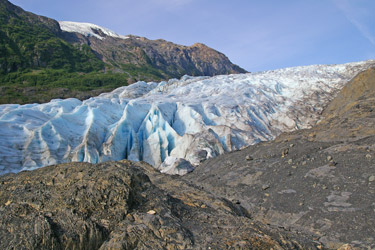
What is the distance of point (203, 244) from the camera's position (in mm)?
3344

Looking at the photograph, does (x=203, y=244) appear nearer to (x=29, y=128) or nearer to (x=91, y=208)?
(x=91, y=208)

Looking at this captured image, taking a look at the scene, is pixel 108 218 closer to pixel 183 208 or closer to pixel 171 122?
pixel 183 208

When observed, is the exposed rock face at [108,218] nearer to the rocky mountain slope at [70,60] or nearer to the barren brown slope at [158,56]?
the rocky mountain slope at [70,60]

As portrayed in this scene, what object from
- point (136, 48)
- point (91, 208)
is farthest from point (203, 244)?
point (136, 48)

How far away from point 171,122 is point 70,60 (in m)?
36.1

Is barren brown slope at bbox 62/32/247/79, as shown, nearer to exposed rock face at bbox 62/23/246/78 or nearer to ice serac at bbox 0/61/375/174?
exposed rock face at bbox 62/23/246/78

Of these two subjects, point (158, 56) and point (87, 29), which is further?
point (158, 56)

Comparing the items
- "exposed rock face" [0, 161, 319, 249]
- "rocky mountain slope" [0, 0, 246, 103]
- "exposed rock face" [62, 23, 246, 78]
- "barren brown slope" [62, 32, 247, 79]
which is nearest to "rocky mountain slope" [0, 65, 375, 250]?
"exposed rock face" [0, 161, 319, 249]

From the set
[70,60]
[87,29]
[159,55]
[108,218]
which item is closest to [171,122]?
[108,218]

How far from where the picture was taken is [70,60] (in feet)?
165

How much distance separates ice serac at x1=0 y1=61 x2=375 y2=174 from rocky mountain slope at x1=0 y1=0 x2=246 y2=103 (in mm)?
13380

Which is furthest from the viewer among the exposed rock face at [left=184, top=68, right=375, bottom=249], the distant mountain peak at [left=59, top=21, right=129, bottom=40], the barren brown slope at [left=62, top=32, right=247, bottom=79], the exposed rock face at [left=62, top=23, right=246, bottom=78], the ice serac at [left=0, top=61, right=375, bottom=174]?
the distant mountain peak at [left=59, top=21, right=129, bottom=40]

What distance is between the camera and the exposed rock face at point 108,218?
322 centimetres

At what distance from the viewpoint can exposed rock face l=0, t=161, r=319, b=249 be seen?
3217mm
